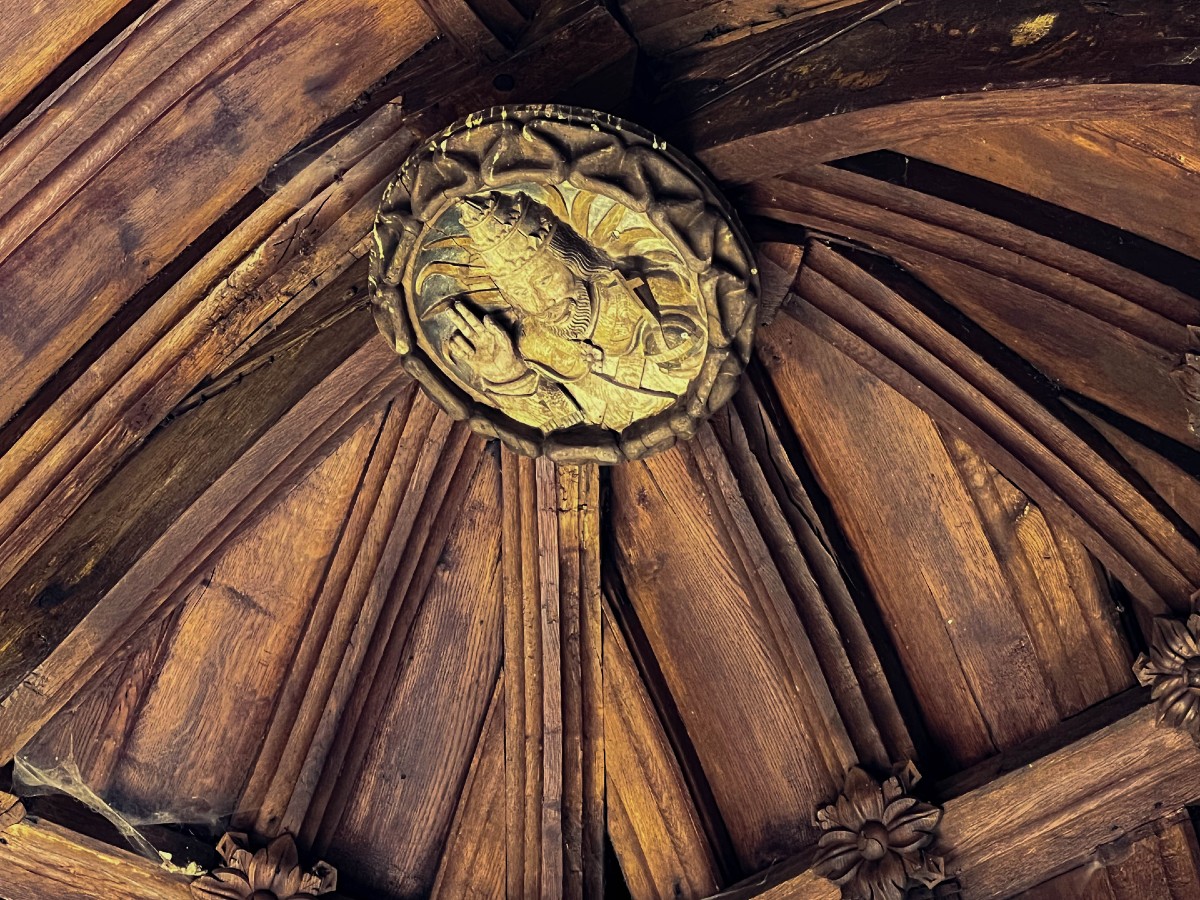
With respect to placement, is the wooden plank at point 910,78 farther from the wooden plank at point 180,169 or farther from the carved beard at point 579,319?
the wooden plank at point 180,169

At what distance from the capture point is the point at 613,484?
4.94 meters

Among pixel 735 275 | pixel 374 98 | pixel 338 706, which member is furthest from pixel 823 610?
pixel 374 98

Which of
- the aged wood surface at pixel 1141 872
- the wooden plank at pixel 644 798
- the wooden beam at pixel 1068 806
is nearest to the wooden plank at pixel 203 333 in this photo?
the wooden plank at pixel 644 798

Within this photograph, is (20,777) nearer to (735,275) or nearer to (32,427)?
(32,427)

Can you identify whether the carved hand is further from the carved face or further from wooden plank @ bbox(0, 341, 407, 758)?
wooden plank @ bbox(0, 341, 407, 758)

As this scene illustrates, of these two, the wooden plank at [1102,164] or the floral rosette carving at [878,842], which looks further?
the floral rosette carving at [878,842]

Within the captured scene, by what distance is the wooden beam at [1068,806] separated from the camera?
4211 millimetres

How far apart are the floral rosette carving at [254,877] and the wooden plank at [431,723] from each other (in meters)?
0.24

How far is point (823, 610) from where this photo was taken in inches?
184

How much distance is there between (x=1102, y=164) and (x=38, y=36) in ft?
9.61

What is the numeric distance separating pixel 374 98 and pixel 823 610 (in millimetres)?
2272

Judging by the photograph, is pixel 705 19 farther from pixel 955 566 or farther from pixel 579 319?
pixel 955 566

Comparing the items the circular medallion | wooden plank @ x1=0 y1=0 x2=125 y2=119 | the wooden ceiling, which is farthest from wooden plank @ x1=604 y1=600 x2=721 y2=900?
wooden plank @ x1=0 y1=0 x2=125 y2=119

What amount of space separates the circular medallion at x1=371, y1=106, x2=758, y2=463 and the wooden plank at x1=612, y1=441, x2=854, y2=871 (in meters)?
0.56
